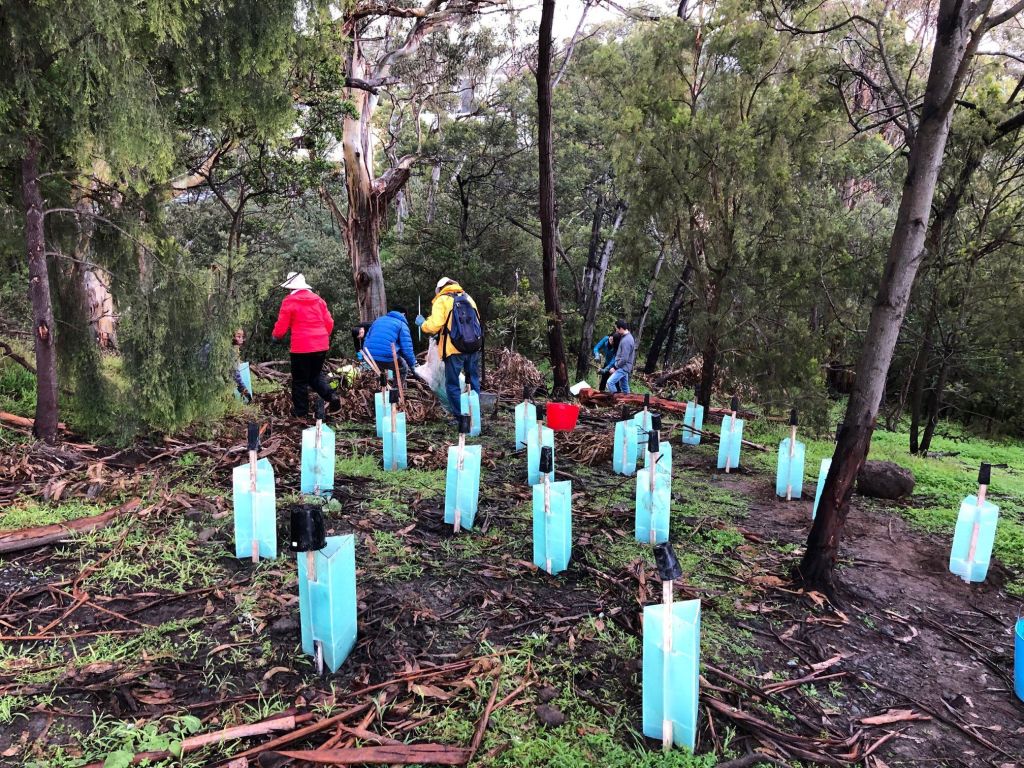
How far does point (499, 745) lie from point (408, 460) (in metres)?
4.24

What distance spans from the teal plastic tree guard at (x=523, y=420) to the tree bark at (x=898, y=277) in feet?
10.9

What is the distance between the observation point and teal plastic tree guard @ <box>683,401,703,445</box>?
8.00m

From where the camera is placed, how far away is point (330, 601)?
279 centimetres

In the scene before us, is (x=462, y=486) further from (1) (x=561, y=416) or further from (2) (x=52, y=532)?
(1) (x=561, y=416)

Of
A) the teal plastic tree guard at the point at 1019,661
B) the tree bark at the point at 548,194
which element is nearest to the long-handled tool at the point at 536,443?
the teal plastic tree guard at the point at 1019,661

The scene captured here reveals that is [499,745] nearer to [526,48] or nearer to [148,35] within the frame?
[148,35]

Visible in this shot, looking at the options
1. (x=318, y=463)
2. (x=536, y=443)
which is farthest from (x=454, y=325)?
(x=318, y=463)

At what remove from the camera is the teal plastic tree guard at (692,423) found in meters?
8.00

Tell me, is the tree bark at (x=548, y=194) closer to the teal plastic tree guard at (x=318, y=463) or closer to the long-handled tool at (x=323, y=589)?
the teal plastic tree guard at (x=318, y=463)

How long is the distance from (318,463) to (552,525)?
2.21m

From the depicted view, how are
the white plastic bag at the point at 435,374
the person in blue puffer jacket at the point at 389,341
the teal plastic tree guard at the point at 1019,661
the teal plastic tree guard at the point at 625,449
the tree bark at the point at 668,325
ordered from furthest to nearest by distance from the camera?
1. the tree bark at the point at 668,325
2. the person in blue puffer jacket at the point at 389,341
3. the white plastic bag at the point at 435,374
4. the teal plastic tree guard at the point at 625,449
5. the teal plastic tree guard at the point at 1019,661

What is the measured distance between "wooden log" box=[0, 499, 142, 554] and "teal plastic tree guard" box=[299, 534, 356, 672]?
7.37ft

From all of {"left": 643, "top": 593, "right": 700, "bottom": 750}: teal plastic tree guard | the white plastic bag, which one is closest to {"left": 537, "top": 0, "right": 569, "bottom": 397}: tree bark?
the white plastic bag

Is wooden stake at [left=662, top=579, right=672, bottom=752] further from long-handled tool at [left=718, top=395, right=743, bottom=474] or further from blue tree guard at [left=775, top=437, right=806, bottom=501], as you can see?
long-handled tool at [left=718, top=395, right=743, bottom=474]
